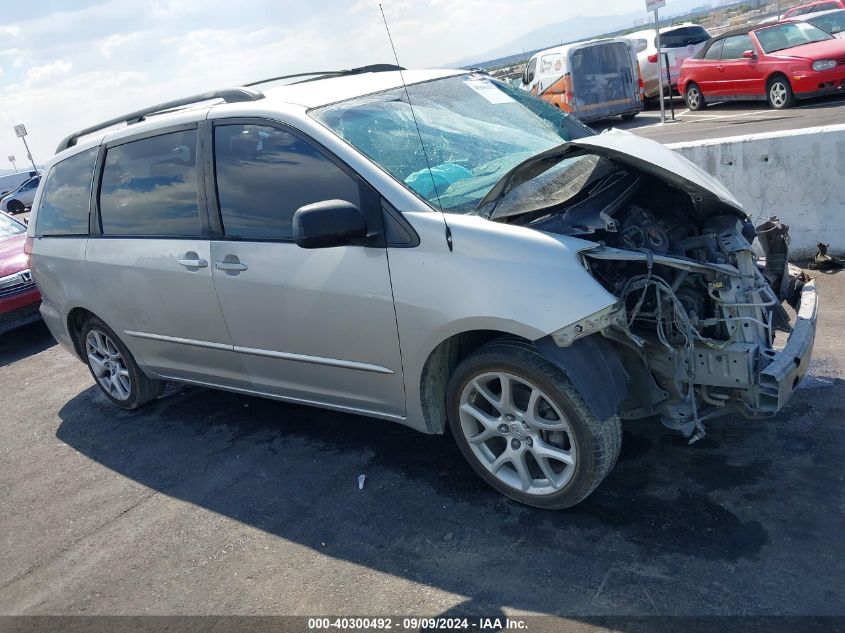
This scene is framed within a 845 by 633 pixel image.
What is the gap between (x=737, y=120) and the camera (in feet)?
45.9

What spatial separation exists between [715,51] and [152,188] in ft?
46.9

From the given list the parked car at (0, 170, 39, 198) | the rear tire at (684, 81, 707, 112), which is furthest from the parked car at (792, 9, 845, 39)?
the parked car at (0, 170, 39, 198)

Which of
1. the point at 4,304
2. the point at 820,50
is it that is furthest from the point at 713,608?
the point at 820,50

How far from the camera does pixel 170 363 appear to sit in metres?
4.91

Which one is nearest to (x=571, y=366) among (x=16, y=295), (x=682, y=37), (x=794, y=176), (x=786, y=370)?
(x=786, y=370)

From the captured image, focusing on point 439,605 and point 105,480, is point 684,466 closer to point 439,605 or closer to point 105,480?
point 439,605

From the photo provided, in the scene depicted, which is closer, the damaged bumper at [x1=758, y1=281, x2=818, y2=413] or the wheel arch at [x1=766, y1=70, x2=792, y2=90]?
the damaged bumper at [x1=758, y1=281, x2=818, y2=413]

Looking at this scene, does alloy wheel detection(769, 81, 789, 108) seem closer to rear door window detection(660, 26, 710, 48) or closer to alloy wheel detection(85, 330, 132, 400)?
rear door window detection(660, 26, 710, 48)

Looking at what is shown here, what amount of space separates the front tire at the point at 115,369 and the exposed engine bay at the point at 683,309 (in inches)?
127

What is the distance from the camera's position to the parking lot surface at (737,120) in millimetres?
12055

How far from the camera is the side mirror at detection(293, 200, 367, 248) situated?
3348mm

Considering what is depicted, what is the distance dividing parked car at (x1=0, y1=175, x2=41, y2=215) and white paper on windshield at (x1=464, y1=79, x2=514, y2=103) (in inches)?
1238

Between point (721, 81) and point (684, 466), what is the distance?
13.9m

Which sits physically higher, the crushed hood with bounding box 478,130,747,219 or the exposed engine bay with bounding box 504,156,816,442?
the crushed hood with bounding box 478,130,747,219
